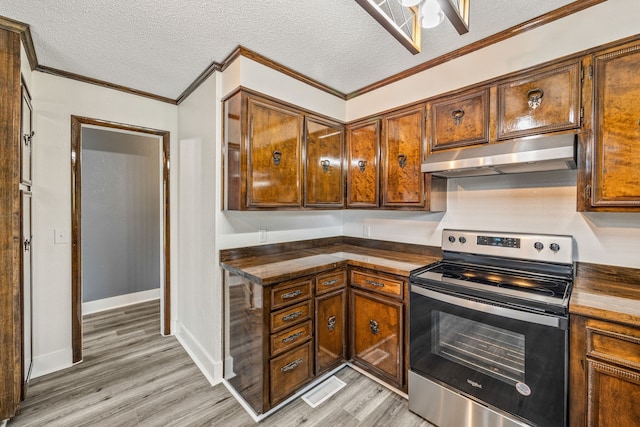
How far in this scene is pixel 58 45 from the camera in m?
1.97

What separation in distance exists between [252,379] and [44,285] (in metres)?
1.94

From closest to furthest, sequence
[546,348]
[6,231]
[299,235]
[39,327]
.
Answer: [546,348] < [6,231] < [39,327] < [299,235]

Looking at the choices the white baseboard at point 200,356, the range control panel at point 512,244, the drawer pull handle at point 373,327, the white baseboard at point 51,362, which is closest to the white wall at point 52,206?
the white baseboard at point 51,362

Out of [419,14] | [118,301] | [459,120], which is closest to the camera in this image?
[419,14]

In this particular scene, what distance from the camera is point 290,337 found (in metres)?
1.96

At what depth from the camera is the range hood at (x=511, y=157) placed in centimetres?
154

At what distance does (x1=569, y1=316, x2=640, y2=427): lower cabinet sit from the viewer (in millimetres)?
1217

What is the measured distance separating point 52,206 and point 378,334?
2.87 metres

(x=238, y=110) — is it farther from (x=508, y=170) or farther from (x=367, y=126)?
(x=508, y=170)

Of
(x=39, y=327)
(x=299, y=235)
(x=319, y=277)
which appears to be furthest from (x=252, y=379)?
(x=39, y=327)

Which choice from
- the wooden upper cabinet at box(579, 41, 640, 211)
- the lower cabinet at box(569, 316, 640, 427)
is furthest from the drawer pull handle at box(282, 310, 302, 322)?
the wooden upper cabinet at box(579, 41, 640, 211)

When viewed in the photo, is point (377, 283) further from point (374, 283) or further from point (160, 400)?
point (160, 400)

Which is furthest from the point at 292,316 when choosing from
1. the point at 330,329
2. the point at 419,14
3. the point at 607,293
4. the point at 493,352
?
the point at 419,14

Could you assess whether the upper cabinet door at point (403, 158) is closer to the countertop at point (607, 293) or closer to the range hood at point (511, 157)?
the range hood at point (511, 157)
